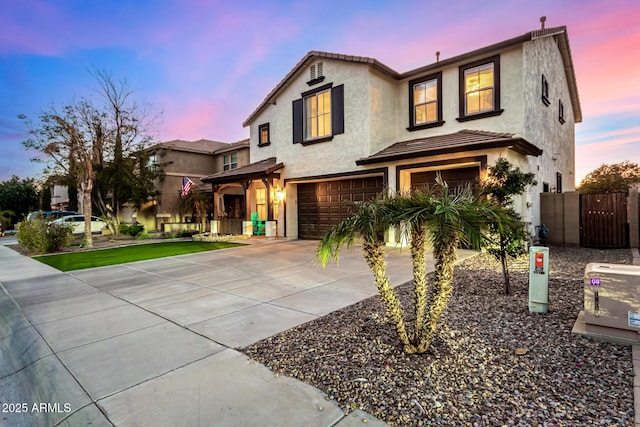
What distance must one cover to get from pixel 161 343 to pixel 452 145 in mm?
9176

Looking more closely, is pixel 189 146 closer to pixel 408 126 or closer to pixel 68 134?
pixel 68 134

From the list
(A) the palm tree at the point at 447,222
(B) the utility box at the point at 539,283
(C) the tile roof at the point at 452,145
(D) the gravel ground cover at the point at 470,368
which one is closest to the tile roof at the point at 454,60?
(C) the tile roof at the point at 452,145

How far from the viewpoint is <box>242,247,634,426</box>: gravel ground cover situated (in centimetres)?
222

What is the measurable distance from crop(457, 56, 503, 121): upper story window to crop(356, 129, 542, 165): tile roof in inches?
28.3

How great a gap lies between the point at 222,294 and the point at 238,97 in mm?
23742

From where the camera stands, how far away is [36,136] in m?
17.2

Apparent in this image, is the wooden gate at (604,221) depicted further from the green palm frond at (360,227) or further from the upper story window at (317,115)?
the green palm frond at (360,227)

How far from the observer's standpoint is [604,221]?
34.4 feet

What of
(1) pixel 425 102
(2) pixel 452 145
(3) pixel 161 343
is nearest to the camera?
(3) pixel 161 343

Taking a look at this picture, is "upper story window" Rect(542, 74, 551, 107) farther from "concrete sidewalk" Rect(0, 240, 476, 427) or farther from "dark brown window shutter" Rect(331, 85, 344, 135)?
"concrete sidewalk" Rect(0, 240, 476, 427)

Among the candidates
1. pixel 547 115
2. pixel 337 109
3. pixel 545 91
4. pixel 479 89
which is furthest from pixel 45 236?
pixel 547 115

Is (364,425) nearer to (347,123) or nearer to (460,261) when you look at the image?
(460,261)

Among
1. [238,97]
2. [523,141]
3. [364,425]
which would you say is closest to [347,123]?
[523,141]

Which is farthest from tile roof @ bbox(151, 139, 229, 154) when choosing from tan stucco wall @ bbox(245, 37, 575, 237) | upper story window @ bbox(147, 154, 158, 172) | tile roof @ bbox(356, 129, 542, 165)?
tile roof @ bbox(356, 129, 542, 165)
